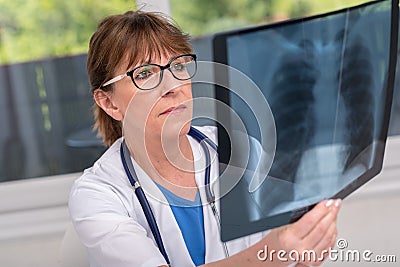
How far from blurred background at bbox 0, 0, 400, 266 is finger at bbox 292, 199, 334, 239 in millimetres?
779

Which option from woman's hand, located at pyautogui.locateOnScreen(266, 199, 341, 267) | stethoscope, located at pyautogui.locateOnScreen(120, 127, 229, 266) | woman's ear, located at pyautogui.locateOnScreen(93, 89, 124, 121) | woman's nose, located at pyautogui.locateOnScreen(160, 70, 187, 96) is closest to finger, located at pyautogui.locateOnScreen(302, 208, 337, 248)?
woman's hand, located at pyautogui.locateOnScreen(266, 199, 341, 267)

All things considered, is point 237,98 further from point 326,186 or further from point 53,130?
point 53,130

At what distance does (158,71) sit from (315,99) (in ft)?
0.83

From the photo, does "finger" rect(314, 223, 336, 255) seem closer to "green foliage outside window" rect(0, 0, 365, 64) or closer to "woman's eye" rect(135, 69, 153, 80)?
"woman's eye" rect(135, 69, 153, 80)

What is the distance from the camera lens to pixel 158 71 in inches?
40.5

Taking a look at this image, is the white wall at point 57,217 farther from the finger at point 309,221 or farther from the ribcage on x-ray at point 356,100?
the finger at point 309,221

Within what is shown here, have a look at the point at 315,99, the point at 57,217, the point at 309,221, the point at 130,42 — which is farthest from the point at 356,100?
the point at 57,217

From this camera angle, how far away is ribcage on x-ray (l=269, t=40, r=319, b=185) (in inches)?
38.5

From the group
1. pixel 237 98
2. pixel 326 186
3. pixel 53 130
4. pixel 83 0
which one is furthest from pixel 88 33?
pixel 326 186

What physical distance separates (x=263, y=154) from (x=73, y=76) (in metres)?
1.04

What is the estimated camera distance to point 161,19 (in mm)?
1113

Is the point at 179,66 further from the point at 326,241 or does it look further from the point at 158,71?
the point at 326,241

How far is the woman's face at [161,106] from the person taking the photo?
100 cm

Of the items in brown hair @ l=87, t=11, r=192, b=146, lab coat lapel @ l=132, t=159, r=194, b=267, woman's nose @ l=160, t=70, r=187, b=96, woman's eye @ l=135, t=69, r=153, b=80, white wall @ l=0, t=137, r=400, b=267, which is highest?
brown hair @ l=87, t=11, r=192, b=146
